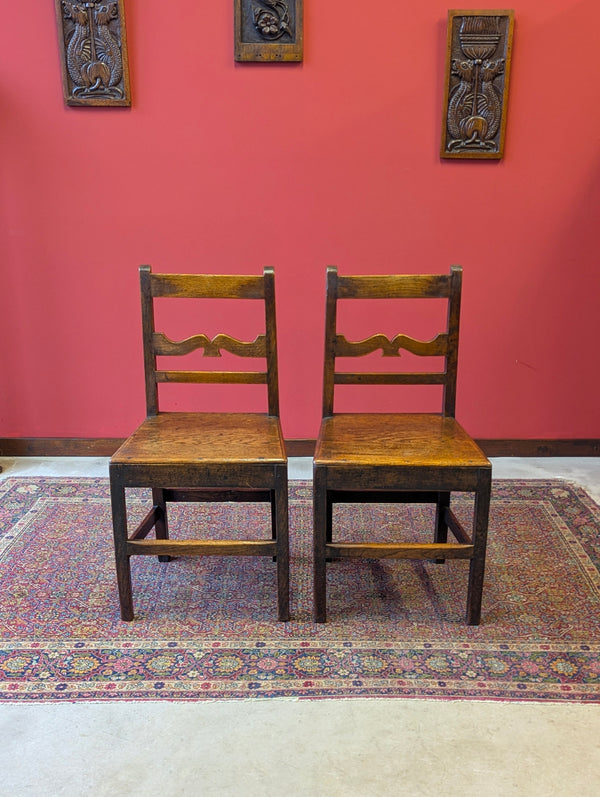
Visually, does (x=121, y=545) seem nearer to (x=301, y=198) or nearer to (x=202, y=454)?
(x=202, y=454)

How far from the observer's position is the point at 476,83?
9.18ft

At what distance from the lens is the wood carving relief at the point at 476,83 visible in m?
2.74

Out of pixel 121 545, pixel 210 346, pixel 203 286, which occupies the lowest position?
pixel 121 545

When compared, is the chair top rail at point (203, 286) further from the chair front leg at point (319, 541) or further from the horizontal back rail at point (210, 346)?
the chair front leg at point (319, 541)

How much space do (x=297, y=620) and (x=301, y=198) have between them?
72.8 inches

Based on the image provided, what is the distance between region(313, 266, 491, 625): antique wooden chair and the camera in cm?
179

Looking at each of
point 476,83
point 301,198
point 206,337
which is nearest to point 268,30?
point 301,198

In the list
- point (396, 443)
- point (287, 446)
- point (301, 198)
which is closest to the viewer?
point (396, 443)

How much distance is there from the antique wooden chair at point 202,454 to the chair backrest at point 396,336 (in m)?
0.18

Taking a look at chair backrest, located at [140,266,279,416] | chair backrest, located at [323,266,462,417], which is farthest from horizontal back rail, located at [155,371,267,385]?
chair backrest, located at [323,266,462,417]

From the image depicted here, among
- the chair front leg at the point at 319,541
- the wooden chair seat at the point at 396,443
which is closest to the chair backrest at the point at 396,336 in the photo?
the wooden chair seat at the point at 396,443

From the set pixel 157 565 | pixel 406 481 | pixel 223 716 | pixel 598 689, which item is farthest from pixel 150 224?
pixel 598 689

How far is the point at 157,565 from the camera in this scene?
226cm

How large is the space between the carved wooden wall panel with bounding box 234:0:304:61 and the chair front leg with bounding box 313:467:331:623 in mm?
1910
